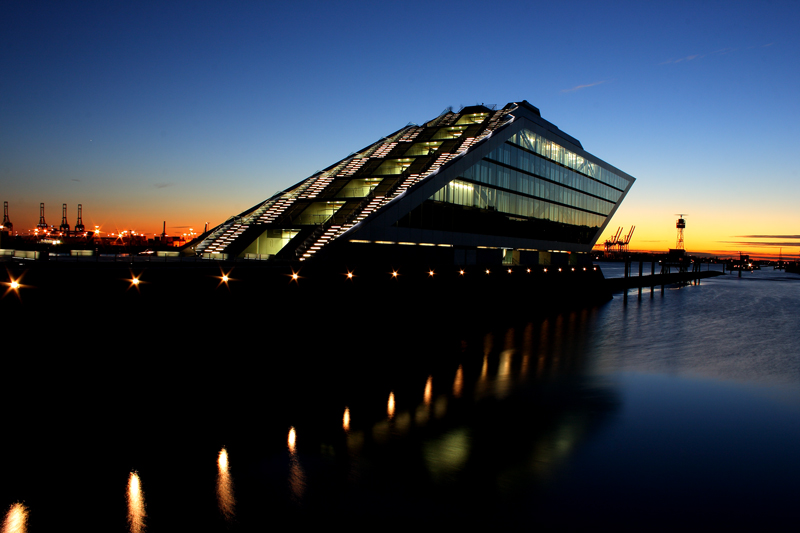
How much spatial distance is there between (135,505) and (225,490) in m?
1.70

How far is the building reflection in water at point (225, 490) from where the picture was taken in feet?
33.4

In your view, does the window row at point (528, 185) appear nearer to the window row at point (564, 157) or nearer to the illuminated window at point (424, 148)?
the window row at point (564, 157)

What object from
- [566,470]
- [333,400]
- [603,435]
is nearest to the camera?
[566,470]

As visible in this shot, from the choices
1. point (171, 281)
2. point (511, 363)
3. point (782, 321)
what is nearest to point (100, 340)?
point (171, 281)

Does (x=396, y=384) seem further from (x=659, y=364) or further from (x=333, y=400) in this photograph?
(x=659, y=364)

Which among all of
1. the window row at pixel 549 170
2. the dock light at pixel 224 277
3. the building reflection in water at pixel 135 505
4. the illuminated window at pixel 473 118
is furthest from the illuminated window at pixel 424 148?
the building reflection in water at pixel 135 505

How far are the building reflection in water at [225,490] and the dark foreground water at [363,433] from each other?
4 centimetres

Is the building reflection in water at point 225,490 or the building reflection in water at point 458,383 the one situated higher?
the building reflection in water at point 225,490

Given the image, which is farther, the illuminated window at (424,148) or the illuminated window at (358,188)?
the illuminated window at (424,148)

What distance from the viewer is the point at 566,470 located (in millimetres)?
12727

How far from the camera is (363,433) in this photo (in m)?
14.9

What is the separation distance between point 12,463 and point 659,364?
89.5 ft

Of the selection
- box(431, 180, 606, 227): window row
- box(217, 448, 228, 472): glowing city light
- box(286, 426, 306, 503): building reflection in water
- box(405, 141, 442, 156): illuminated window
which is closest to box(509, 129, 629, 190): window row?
box(431, 180, 606, 227): window row

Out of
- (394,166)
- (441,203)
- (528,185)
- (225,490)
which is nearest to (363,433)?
(225,490)
